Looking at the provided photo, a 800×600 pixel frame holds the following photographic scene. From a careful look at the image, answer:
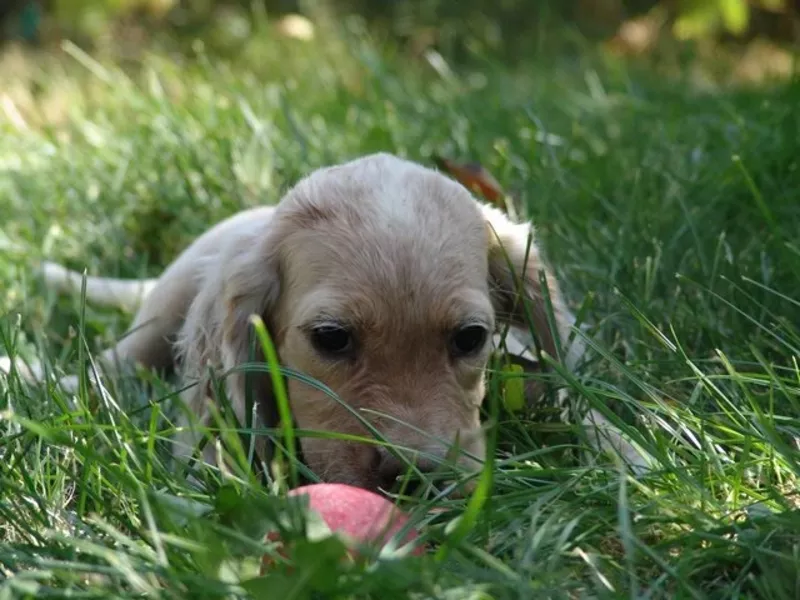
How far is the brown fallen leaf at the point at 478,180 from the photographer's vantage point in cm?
420

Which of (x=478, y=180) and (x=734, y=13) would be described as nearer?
(x=478, y=180)

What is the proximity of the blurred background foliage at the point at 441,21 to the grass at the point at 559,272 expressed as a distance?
54.2 inches

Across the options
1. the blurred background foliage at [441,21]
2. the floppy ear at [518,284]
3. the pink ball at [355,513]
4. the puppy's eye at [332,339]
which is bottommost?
the blurred background foliage at [441,21]

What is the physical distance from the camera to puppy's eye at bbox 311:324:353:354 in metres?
2.83

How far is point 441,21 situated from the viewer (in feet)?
30.9

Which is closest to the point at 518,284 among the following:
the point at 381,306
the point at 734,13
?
the point at 381,306

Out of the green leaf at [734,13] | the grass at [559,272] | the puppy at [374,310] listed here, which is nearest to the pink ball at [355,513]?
the grass at [559,272]

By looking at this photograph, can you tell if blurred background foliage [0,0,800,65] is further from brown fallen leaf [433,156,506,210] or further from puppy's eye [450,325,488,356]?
puppy's eye [450,325,488,356]

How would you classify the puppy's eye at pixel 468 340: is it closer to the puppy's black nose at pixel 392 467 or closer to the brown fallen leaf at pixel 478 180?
the puppy's black nose at pixel 392 467

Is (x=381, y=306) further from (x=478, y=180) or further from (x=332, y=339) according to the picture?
(x=478, y=180)

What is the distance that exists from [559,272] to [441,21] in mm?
5989

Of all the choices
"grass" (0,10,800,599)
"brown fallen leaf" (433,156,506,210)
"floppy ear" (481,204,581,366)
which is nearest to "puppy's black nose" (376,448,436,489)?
"grass" (0,10,800,599)

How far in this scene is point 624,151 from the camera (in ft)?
16.4

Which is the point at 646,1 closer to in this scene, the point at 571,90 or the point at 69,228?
the point at 571,90
